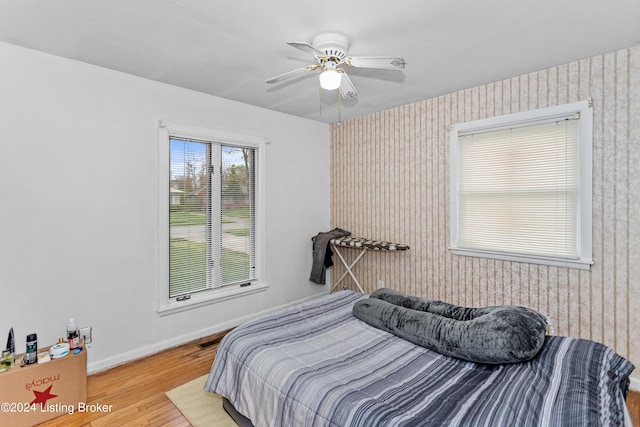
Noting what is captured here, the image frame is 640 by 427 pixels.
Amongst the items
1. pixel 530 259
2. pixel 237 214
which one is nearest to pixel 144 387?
pixel 237 214

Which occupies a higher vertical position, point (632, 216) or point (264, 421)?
point (632, 216)

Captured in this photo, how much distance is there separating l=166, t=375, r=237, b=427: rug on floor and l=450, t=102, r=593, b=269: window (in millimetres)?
2487

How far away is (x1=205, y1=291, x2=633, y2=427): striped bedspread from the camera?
47.5 inches

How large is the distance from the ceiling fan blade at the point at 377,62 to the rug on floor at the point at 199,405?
2383 millimetres

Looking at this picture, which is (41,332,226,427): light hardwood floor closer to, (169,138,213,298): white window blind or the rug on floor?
the rug on floor

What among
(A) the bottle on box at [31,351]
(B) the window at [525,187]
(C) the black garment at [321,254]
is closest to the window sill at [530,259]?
(B) the window at [525,187]

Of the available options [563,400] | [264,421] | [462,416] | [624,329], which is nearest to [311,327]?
[264,421]

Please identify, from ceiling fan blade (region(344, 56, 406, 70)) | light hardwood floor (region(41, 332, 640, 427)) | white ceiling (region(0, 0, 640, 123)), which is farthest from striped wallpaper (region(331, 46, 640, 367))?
ceiling fan blade (region(344, 56, 406, 70))

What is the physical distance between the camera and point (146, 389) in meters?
2.28

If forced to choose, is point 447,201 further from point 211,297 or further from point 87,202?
point 87,202

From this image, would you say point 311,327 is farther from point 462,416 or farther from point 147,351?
point 147,351

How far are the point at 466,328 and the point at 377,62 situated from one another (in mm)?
1657

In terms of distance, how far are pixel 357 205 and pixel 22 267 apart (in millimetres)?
3224

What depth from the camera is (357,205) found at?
13.3 feet
